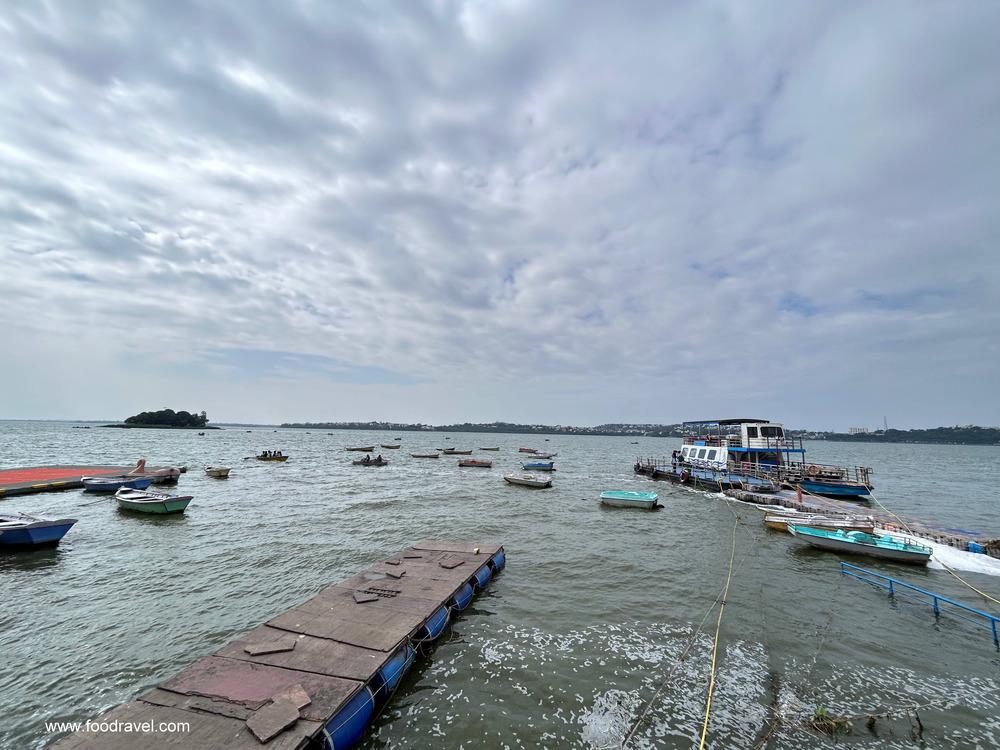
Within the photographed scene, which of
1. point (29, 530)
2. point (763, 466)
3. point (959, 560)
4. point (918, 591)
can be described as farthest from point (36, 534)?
point (763, 466)

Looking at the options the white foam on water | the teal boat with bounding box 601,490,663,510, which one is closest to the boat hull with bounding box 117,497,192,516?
the teal boat with bounding box 601,490,663,510

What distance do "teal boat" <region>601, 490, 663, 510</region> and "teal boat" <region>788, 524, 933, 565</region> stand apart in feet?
38.7

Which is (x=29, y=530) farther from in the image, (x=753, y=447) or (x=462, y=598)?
(x=753, y=447)

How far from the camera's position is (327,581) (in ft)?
57.8

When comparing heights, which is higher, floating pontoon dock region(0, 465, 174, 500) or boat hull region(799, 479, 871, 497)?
boat hull region(799, 479, 871, 497)

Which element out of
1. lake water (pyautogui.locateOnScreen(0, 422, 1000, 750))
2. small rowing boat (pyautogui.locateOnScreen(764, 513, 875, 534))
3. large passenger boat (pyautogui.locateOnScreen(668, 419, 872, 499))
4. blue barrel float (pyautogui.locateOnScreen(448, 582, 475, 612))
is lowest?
lake water (pyautogui.locateOnScreen(0, 422, 1000, 750))

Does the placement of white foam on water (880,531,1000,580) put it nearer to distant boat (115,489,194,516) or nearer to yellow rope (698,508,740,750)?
yellow rope (698,508,740,750)

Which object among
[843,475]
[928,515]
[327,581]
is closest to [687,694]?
[327,581]

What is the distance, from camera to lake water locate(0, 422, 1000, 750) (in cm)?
980

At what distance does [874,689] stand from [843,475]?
1588 inches

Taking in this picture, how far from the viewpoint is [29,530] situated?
808 inches

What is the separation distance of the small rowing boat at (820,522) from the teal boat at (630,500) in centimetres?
878

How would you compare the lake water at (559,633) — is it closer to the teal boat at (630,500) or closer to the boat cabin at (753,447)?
the teal boat at (630,500)

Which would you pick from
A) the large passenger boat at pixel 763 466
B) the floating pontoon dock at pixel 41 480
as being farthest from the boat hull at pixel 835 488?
the floating pontoon dock at pixel 41 480
